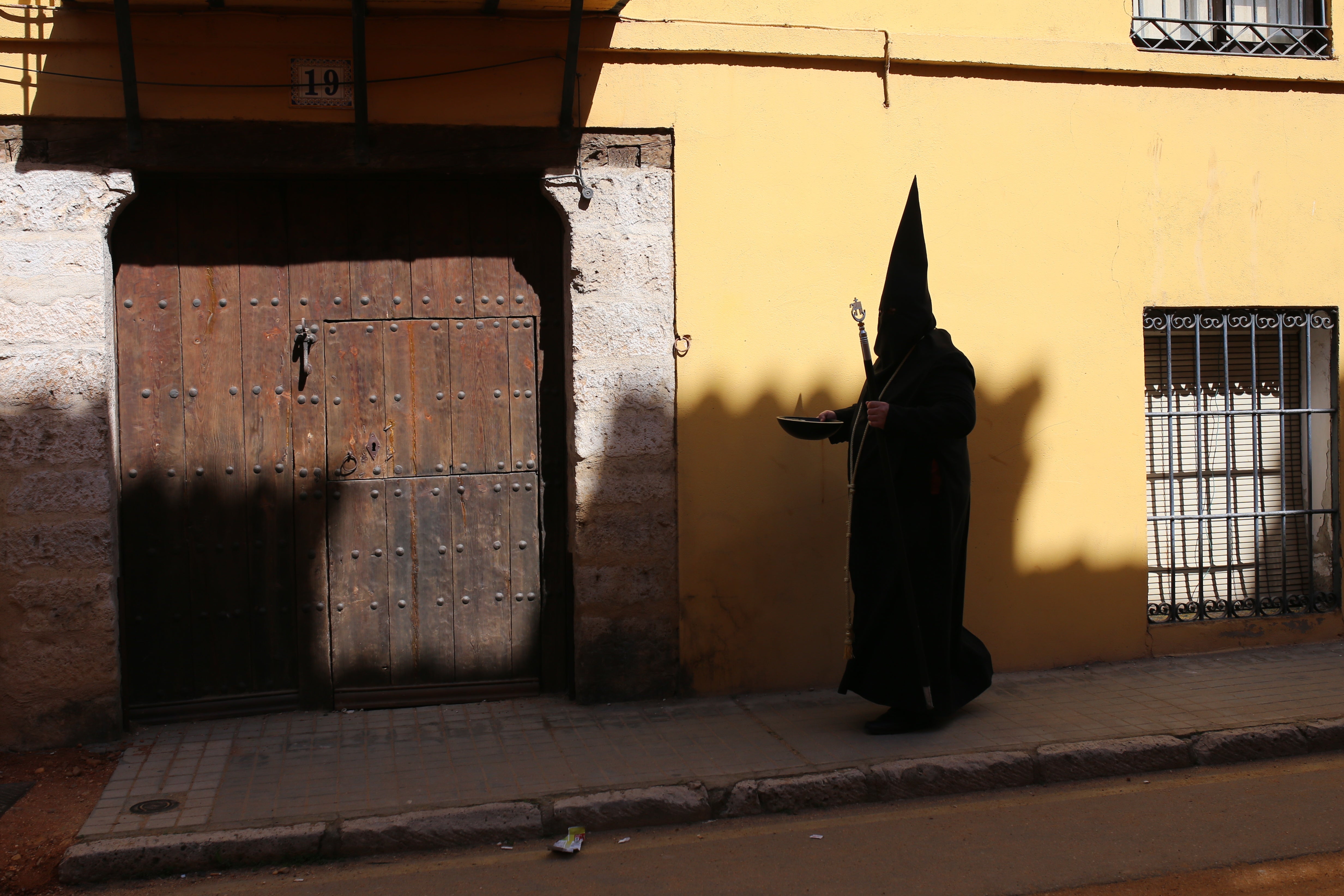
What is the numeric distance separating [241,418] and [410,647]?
1.35 m

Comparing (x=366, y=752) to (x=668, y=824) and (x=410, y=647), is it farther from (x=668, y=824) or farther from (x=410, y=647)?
(x=668, y=824)

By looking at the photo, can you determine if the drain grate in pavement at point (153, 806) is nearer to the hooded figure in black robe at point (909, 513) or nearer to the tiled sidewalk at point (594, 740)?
the tiled sidewalk at point (594, 740)

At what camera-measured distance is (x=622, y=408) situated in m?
5.11

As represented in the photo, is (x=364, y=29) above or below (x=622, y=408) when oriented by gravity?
above

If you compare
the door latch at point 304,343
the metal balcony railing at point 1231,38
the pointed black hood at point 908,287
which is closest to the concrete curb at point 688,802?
the pointed black hood at point 908,287

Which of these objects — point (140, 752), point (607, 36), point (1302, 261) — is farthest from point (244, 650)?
point (1302, 261)

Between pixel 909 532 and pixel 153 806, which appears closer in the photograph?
pixel 153 806

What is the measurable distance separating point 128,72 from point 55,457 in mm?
1657

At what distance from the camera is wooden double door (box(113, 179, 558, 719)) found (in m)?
4.94

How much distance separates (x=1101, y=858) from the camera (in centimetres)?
353

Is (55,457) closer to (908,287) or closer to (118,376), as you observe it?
(118,376)

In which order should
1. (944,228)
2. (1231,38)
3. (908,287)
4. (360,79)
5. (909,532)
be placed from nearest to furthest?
(908,287) → (909,532) → (360,79) → (944,228) → (1231,38)

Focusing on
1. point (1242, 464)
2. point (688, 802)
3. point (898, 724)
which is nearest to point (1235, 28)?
point (1242, 464)

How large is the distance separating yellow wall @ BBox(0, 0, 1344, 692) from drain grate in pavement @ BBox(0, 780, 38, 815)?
2839 millimetres
